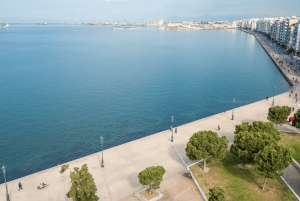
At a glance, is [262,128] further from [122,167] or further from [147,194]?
[122,167]

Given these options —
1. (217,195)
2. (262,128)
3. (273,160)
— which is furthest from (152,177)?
(262,128)

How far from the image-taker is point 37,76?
73.4 metres

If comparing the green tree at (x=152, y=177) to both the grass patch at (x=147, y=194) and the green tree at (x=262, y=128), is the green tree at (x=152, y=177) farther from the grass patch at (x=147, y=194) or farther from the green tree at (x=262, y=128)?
the green tree at (x=262, y=128)

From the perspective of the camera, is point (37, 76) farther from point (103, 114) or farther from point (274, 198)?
point (274, 198)

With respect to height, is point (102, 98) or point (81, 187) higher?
point (81, 187)

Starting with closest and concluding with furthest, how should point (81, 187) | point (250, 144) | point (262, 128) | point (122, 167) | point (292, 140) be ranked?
point (81, 187) < point (250, 144) < point (122, 167) < point (262, 128) < point (292, 140)

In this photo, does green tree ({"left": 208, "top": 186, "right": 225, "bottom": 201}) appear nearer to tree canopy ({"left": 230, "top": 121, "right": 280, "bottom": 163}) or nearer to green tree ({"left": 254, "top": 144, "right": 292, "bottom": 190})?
green tree ({"left": 254, "top": 144, "right": 292, "bottom": 190})

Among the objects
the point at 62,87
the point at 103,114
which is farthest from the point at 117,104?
the point at 62,87

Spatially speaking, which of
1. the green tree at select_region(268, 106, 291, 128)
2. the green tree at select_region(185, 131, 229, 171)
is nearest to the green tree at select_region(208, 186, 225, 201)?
the green tree at select_region(185, 131, 229, 171)

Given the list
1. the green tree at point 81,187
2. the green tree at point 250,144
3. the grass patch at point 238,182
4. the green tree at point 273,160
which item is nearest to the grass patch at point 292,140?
the green tree at point 250,144

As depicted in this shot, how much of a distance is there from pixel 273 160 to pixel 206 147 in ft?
18.2

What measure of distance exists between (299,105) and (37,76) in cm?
6199

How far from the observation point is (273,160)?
2120 centimetres

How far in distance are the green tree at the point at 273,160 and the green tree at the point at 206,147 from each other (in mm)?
3466
